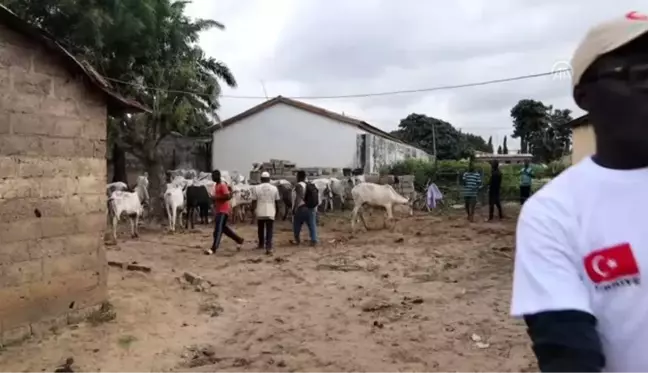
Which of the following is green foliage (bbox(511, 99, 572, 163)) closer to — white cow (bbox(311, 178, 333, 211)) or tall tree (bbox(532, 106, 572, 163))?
tall tree (bbox(532, 106, 572, 163))

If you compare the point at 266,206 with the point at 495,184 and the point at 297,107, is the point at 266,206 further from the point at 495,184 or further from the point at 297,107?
the point at 297,107

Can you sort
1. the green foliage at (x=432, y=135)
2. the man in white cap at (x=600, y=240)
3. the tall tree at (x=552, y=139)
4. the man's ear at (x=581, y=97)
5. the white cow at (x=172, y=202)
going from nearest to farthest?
the man in white cap at (x=600, y=240) < the man's ear at (x=581, y=97) < the white cow at (x=172, y=202) < the tall tree at (x=552, y=139) < the green foliage at (x=432, y=135)

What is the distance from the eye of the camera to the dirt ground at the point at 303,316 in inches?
230

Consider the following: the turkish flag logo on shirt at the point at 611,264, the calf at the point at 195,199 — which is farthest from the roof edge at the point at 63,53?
the calf at the point at 195,199

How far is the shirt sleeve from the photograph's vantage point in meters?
1.21

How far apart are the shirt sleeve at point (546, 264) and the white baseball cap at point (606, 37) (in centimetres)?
29

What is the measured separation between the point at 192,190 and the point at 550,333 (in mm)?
16751

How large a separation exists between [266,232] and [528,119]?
31743 mm

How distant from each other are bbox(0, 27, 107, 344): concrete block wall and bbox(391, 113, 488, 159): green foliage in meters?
37.1

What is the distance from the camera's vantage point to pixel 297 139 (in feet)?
98.1

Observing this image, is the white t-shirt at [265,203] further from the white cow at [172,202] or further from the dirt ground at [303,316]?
the white cow at [172,202]

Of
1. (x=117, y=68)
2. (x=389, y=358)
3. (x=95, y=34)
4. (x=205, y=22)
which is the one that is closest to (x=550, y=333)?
(x=389, y=358)

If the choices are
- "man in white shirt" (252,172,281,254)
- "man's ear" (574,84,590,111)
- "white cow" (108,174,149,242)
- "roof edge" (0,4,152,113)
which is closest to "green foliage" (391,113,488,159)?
"white cow" (108,174,149,242)

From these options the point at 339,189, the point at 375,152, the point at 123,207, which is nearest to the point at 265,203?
the point at 123,207
